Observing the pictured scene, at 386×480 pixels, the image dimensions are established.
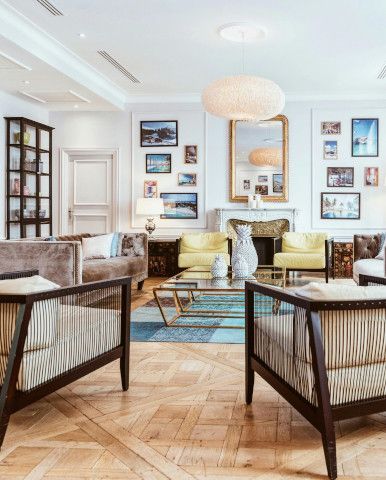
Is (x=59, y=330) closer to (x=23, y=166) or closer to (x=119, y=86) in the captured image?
(x=23, y=166)

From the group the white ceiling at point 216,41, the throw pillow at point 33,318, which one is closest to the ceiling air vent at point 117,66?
the white ceiling at point 216,41

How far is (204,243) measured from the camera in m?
7.77

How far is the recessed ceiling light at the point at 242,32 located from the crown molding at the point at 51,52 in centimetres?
185

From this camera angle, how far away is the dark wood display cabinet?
743 cm

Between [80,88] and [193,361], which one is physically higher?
[80,88]

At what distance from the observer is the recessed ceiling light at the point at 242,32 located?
5305mm

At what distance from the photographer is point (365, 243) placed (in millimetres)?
6301

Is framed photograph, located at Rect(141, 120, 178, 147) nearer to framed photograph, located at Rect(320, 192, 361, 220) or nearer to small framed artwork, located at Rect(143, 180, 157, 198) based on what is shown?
small framed artwork, located at Rect(143, 180, 157, 198)

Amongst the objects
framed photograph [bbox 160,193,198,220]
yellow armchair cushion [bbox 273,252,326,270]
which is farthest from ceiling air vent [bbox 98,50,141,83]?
yellow armchair cushion [bbox 273,252,326,270]

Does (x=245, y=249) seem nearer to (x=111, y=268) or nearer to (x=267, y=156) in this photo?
(x=111, y=268)

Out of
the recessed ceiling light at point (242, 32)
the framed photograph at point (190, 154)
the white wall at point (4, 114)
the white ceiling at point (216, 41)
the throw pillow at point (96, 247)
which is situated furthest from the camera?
the framed photograph at point (190, 154)

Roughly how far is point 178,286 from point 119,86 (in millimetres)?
4459

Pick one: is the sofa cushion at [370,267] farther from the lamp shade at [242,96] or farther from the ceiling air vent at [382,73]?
the ceiling air vent at [382,73]

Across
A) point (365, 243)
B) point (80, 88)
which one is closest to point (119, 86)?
point (80, 88)
